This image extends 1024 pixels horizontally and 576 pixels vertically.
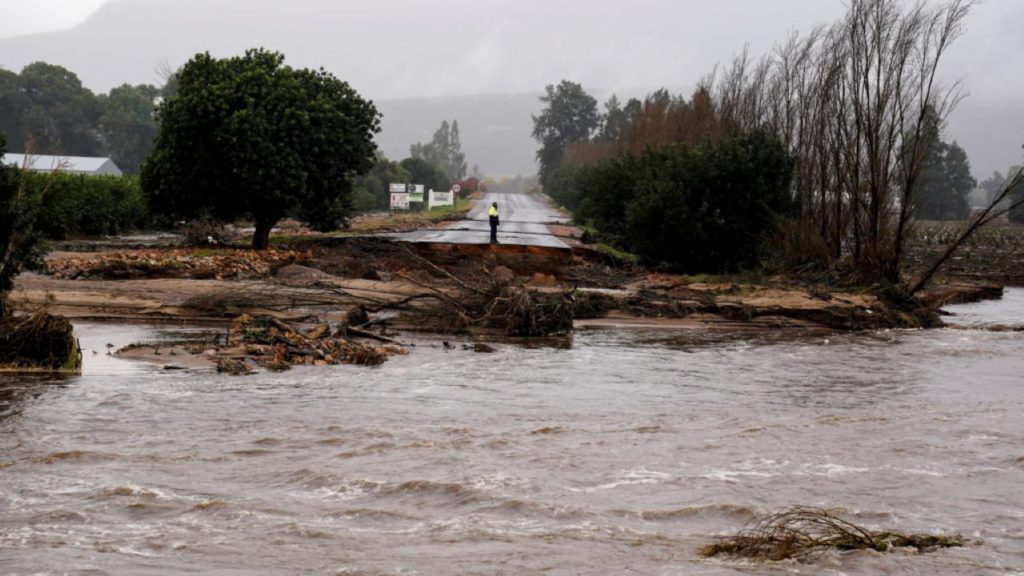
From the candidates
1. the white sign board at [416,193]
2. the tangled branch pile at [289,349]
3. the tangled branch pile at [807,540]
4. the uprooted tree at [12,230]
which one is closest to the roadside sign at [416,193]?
the white sign board at [416,193]

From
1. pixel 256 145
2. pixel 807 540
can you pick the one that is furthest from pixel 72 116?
pixel 807 540

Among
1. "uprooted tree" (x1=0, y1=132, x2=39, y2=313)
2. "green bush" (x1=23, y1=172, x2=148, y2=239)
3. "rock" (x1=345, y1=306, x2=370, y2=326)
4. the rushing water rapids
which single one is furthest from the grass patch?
"uprooted tree" (x1=0, y1=132, x2=39, y2=313)

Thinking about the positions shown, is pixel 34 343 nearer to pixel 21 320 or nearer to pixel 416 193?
pixel 21 320

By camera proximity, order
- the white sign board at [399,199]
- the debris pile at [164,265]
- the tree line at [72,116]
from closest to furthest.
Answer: the debris pile at [164,265], the white sign board at [399,199], the tree line at [72,116]

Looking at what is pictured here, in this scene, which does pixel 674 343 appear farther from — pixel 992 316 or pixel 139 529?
pixel 139 529

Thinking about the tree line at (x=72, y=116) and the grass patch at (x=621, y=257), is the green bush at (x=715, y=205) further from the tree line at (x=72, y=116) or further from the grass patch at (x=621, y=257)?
the tree line at (x=72, y=116)

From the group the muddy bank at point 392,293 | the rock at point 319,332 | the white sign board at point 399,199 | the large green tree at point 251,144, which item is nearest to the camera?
the rock at point 319,332

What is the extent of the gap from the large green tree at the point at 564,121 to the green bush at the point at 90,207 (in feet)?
348

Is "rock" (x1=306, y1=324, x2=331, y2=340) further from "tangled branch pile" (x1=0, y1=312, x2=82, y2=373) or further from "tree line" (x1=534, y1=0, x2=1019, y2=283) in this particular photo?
"tree line" (x1=534, y1=0, x2=1019, y2=283)

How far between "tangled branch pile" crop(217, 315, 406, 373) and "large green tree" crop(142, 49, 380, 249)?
14998 mm

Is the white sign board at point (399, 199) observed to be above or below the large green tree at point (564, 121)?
below

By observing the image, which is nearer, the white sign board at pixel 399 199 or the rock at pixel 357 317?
the rock at pixel 357 317

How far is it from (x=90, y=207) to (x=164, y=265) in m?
20.8

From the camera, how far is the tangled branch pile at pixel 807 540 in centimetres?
912
